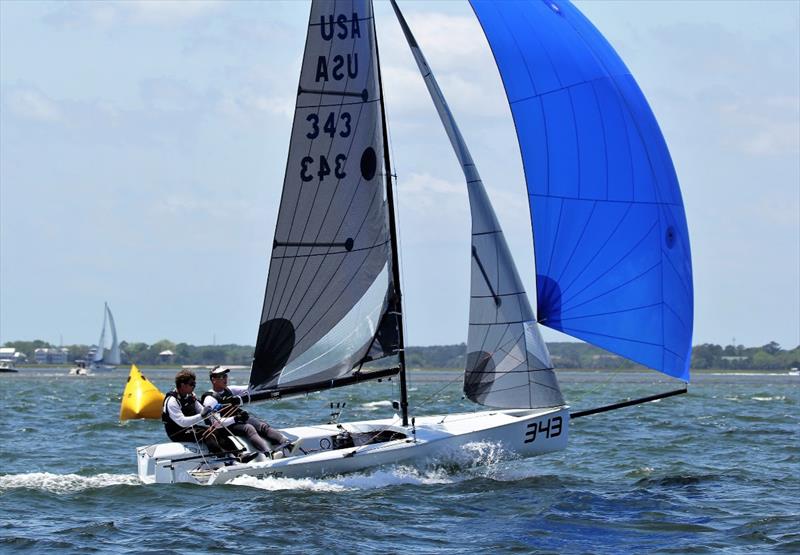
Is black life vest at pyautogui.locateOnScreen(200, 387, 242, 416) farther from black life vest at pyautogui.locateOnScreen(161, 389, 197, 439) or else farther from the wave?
the wave

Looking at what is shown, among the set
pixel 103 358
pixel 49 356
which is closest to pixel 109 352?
pixel 103 358

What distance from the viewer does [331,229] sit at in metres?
15.8

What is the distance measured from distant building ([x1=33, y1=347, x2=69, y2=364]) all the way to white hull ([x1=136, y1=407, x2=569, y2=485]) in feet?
527

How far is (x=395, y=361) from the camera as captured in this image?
16172mm

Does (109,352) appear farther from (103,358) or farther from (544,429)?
(544,429)

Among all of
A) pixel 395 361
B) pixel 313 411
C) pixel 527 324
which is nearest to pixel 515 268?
pixel 527 324

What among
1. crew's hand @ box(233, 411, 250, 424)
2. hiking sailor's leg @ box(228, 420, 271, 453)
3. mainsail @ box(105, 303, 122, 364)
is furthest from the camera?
mainsail @ box(105, 303, 122, 364)

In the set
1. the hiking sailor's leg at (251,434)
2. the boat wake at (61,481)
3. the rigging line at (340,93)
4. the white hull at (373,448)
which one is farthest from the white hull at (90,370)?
the rigging line at (340,93)

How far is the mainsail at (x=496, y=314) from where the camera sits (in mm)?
16328

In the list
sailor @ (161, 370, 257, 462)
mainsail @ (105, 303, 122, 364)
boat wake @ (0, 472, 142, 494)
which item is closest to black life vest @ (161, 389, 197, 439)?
sailor @ (161, 370, 257, 462)

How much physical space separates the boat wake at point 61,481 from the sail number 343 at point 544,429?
4.80 meters

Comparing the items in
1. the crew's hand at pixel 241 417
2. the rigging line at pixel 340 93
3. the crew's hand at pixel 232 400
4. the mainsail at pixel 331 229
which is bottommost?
the crew's hand at pixel 241 417

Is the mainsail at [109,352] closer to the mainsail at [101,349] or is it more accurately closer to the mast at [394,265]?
the mainsail at [101,349]

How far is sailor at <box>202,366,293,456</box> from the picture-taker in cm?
1545
